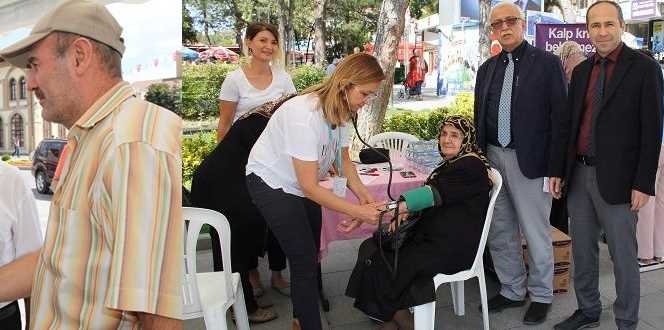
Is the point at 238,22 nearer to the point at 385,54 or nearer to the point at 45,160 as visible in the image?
the point at 385,54

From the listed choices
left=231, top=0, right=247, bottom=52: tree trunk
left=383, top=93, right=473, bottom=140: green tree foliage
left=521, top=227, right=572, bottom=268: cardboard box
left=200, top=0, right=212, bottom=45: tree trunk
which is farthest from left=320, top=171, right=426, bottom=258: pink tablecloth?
left=231, top=0, right=247, bottom=52: tree trunk

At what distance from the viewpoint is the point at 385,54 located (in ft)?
21.8

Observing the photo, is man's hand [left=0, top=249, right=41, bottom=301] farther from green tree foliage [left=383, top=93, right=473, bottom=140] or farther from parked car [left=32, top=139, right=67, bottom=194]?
green tree foliage [left=383, top=93, right=473, bottom=140]

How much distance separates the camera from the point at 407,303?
2377mm

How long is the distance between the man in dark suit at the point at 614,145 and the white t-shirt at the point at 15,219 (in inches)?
88.1

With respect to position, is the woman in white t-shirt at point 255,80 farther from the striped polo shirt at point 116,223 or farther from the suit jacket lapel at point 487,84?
the striped polo shirt at point 116,223

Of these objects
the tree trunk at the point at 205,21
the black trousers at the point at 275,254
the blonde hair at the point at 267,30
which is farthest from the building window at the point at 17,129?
the tree trunk at the point at 205,21

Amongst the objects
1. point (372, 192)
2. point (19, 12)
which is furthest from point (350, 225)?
point (19, 12)

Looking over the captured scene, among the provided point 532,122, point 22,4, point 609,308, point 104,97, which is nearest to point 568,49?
point 532,122

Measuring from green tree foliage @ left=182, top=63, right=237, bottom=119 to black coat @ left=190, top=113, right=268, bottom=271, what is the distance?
18.0 ft

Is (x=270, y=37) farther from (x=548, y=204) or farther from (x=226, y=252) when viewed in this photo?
(x=548, y=204)

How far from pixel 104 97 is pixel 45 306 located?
0.37 metres

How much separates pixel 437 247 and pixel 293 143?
34.0 inches

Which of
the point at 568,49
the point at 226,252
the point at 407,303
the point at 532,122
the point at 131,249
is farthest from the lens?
the point at 568,49
